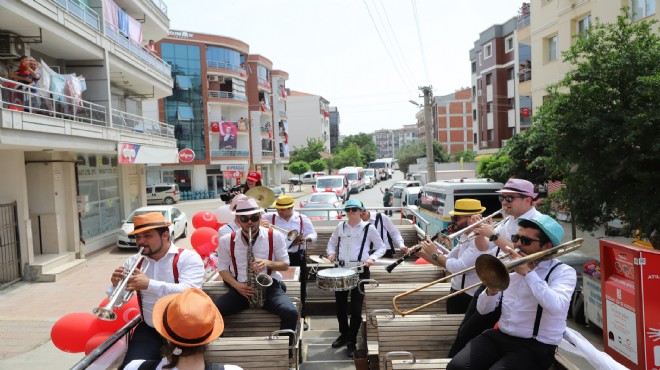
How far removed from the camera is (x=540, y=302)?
3512 mm

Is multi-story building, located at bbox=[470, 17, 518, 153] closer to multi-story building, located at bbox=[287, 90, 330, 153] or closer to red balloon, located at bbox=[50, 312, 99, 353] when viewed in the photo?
red balloon, located at bbox=[50, 312, 99, 353]

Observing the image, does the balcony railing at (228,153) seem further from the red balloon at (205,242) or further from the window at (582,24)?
the red balloon at (205,242)

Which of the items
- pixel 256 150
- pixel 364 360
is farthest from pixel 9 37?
pixel 256 150

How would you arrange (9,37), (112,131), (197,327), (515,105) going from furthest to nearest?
(515,105) → (112,131) → (9,37) → (197,327)

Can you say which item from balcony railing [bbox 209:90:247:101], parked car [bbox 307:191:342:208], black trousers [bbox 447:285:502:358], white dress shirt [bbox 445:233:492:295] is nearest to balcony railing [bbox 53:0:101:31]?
parked car [bbox 307:191:342:208]

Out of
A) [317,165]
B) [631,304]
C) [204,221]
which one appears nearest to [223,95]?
[317,165]

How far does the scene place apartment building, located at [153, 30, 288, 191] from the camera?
47.0m

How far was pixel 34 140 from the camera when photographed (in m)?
12.4

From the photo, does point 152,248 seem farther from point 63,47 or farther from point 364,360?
point 63,47

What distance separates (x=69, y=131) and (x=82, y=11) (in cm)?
457

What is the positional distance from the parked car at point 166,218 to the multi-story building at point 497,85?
99.5 feet

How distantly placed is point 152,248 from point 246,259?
1190mm

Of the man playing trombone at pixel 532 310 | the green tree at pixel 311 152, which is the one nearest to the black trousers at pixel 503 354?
the man playing trombone at pixel 532 310

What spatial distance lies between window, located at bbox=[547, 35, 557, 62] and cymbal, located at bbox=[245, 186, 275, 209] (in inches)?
659
